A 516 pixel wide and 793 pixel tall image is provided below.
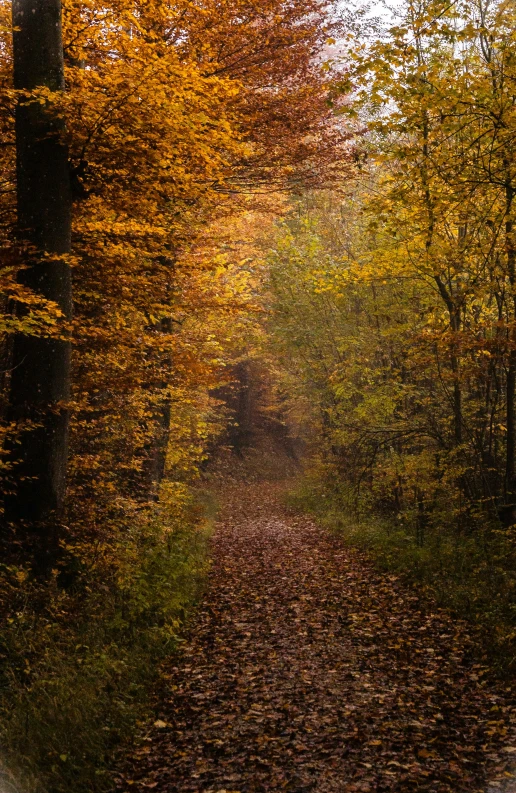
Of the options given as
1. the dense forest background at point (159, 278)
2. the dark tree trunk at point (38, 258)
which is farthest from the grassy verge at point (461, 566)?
the dark tree trunk at point (38, 258)

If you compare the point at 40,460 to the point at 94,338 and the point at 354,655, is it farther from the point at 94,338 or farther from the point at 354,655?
the point at 354,655

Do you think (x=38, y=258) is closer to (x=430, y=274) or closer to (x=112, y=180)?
(x=112, y=180)

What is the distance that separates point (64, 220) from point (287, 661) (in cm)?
551

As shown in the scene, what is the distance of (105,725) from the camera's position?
5.31 metres

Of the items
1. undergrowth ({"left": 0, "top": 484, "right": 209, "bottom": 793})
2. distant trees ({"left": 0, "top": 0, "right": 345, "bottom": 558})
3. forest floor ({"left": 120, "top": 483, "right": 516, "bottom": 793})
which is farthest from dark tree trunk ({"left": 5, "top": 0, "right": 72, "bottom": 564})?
forest floor ({"left": 120, "top": 483, "right": 516, "bottom": 793})

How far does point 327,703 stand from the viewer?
575 centimetres

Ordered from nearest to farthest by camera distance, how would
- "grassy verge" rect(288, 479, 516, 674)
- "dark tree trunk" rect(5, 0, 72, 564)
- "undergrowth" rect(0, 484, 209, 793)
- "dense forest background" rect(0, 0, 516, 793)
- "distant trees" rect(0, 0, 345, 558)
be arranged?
"undergrowth" rect(0, 484, 209, 793) < "dense forest background" rect(0, 0, 516, 793) < "distant trees" rect(0, 0, 345, 558) < "dark tree trunk" rect(5, 0, 72, 564) < "grassy verge" rect(288, 479, 516, 674)

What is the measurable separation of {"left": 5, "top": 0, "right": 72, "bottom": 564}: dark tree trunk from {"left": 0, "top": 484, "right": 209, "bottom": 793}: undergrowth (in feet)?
2.70

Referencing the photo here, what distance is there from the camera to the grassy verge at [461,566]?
23.3ft

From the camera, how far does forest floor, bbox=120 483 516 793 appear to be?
4.65 metres

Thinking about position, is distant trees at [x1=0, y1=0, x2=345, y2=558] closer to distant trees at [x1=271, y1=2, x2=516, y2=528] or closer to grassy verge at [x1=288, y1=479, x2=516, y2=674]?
distant trees at [x1=271, y1=2, x2=516, y2=528]

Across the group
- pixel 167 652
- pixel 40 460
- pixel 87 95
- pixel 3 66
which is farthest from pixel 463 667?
pixel 3 66

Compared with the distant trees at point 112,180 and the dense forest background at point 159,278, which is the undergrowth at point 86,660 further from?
the distant trees at point 112,180

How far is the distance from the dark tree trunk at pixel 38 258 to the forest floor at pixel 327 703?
8.00 ft
